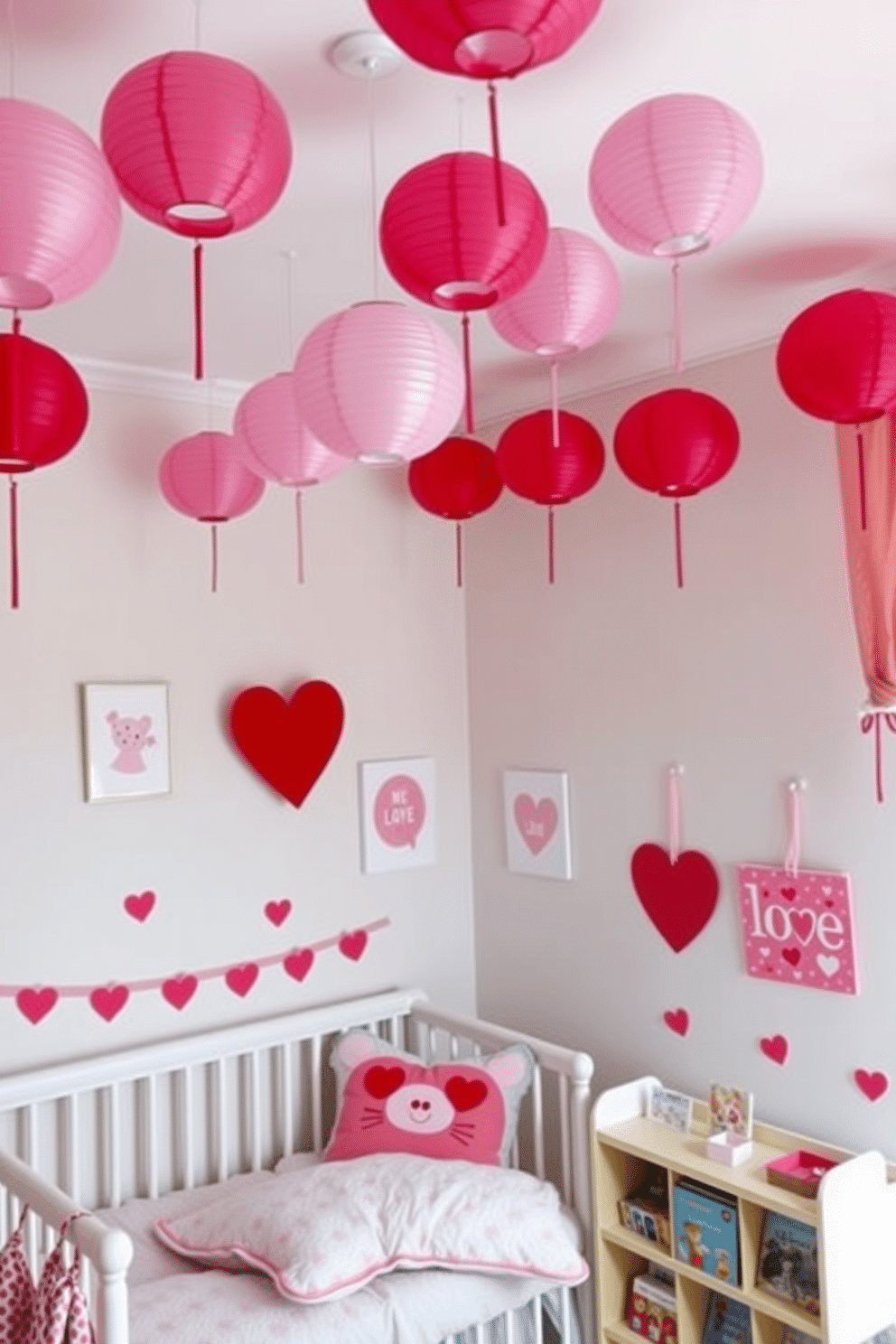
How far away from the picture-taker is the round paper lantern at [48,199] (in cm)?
116

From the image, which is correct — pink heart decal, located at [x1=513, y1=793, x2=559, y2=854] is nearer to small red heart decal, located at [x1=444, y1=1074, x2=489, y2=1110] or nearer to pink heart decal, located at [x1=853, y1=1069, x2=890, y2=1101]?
small red heart decal, located at [x1=444, y1=1074, x2=489, y2=1110]

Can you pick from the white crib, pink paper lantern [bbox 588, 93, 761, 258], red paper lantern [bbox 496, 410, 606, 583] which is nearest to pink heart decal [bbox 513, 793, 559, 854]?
the white crib

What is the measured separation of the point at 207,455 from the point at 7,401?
2.95ft

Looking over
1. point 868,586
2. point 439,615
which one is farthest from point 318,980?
point 868,586

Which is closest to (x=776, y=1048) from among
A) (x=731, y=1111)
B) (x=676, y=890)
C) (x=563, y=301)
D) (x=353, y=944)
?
(x=731, y=1111)

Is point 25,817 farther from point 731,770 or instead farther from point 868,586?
point 868,586

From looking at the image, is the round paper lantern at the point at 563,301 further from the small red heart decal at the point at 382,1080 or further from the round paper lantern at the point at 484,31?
the small red heart decal at the point at 382,1080

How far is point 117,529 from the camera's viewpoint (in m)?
2.82

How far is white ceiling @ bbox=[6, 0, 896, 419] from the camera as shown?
1.46m

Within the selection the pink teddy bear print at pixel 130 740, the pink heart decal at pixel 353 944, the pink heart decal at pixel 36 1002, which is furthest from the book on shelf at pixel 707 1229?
the pink teddy bear print at pixel 130 740

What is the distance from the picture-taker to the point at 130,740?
2797mm

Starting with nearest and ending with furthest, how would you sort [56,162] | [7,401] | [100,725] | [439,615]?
[56,162] → [7,401] → [100,725] → [439,615]

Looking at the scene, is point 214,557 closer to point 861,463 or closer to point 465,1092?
point 465,1092

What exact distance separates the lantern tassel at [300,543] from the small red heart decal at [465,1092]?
4.20 feet
